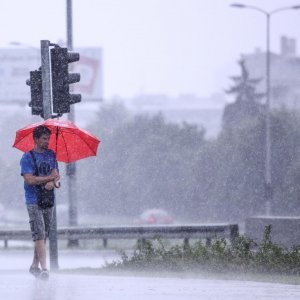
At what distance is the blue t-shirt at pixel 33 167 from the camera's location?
504 inches

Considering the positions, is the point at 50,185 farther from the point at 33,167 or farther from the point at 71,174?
the point at 71,174

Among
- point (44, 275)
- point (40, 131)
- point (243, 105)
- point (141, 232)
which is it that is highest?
point (243, 105)

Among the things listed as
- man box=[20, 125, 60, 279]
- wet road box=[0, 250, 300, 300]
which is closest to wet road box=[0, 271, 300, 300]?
wet road box=[0, 250, 300, 300]

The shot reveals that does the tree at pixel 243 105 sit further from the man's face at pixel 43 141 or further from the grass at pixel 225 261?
the man's face at pixel 43 141

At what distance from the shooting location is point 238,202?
60.1m

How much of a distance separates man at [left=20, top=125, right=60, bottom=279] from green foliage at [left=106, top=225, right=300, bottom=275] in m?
3.01

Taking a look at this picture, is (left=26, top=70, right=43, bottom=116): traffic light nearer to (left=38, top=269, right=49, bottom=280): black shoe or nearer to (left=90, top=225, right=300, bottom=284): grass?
(left=90, top=225, right=300, bottom=284): grass

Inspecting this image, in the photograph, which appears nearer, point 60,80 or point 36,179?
point 36,179

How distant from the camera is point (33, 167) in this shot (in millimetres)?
12820

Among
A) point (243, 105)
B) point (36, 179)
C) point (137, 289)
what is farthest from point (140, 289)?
point (243, 105)

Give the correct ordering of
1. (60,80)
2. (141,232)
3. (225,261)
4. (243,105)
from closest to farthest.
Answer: (225,261), (60,80), (141,232), (243,105)

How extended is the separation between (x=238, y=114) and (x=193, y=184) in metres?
19.8

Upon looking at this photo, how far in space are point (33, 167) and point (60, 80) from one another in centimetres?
281

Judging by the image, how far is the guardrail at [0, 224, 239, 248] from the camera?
25016 millimetres
